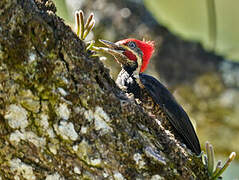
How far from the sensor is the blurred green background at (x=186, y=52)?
552 cm

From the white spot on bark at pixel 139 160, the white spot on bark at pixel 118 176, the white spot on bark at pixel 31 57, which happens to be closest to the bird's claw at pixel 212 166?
the white spot on bark at pixel 139 160

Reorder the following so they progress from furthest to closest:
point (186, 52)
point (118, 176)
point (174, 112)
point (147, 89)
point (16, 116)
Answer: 1. point (186, 52)
2. point (147, 89)
3. point (174, 112)
4. point (118, 176)
5. point (16, 116)

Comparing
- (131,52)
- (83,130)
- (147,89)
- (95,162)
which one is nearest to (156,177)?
(95,162)

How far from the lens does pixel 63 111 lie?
5.69 ft

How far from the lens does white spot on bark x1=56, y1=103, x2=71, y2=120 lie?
1.73 meters

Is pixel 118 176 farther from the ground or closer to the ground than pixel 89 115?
closer to the ground

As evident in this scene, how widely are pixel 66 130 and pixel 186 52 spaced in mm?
4467

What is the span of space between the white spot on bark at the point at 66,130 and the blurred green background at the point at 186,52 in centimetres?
382

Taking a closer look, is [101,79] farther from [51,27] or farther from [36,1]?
[36,1]

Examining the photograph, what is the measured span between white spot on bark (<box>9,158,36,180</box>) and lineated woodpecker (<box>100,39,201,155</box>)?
84cm

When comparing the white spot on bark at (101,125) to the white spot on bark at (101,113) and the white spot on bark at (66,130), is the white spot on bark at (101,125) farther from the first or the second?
the white spot on bark at (66,130)

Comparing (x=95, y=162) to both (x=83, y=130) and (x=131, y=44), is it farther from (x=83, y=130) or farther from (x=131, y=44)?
(x=131, y=44)

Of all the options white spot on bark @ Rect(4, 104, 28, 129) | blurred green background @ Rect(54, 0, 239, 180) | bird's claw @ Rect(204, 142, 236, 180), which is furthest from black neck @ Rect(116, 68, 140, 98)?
blurred green background @ Rect(54, 0, 239, 180)

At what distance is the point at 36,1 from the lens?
75.1 inches
